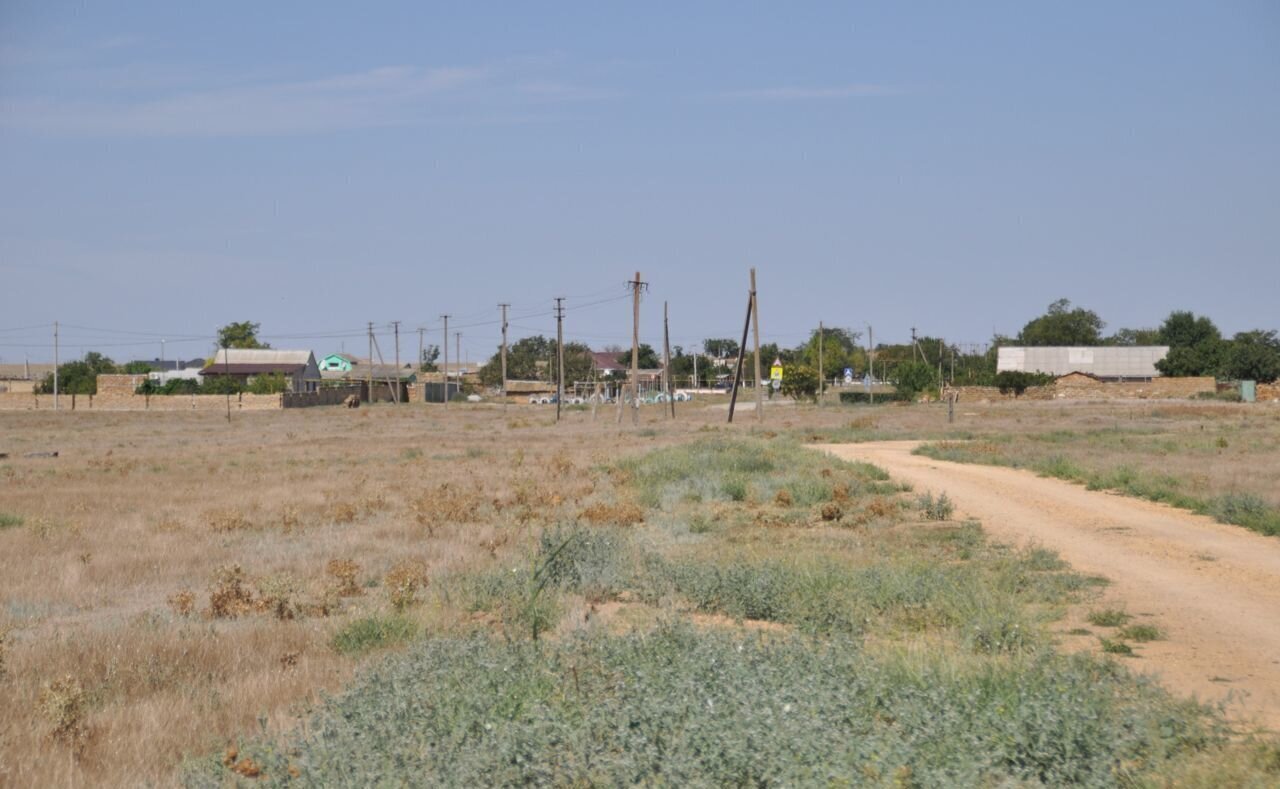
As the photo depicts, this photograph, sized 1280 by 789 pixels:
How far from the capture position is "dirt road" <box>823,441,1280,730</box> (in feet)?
27.3

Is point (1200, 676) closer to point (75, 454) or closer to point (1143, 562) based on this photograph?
point (1143, 562)

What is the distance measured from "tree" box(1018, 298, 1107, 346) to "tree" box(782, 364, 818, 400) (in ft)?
316

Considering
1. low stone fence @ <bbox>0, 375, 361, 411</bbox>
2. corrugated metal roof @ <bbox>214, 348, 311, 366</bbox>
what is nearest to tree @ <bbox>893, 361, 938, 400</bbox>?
low stone fence @ <bbox>0, 375, 361, 411</bbox>

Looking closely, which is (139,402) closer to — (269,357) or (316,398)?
(316,398)

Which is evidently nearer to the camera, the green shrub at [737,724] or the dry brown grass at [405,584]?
the green shrub at [737,724]

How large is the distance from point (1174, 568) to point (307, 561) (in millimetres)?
10022

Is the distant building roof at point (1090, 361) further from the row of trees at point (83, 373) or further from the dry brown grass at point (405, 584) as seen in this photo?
the dry brown grass at point (405, 584)

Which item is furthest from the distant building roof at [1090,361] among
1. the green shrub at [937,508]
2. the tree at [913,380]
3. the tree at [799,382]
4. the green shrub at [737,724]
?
the green shrub at [737,724]

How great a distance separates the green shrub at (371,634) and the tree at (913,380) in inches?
3527

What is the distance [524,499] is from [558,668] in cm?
1409

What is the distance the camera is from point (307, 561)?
1507 cm

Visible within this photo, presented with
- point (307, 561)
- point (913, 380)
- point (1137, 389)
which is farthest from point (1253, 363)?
point (307, 561)

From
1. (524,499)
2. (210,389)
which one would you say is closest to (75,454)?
(524,499)

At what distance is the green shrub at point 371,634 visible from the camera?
9.68 m
